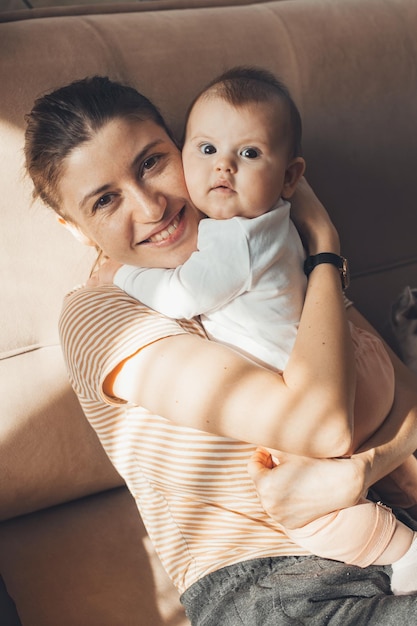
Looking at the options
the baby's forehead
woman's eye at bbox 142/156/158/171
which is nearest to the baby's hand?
woman's eye at bbox 142/156/158/171

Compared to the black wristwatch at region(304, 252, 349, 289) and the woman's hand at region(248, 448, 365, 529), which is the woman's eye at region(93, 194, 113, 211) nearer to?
the black wristwatch at region(304, 252, 349, 289)

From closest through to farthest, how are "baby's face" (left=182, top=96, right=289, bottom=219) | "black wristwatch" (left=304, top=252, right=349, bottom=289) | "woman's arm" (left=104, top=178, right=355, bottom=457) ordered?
"woman's arm" (left=104, top=178, right=355, bottom=457) → "baby's face" (left=182, top=96, right=289, bottom=219) → "black wristwatch" (left=304, top=252, right=349, bottom=289)

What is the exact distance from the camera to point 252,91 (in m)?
1.29

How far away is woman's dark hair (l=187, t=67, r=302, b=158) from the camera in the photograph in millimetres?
1280

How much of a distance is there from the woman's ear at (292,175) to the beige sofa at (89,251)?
263 millimetres

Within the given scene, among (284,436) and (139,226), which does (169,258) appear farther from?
(284,436)

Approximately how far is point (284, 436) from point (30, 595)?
62cm

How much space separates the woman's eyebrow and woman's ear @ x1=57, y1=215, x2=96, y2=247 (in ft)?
0.26

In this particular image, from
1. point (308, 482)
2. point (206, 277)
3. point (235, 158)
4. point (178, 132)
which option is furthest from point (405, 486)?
point (178, 132)

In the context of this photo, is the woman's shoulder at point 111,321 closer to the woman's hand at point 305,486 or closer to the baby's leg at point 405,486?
the woman's hand at point 305,486

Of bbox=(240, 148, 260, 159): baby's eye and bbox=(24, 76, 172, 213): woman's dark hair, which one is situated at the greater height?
bbox=(24, 76, 172, 213): woman's dark hair

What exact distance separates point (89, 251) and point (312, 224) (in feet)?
1.41

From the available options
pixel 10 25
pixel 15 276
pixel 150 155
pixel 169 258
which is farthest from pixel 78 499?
pixel 10 25

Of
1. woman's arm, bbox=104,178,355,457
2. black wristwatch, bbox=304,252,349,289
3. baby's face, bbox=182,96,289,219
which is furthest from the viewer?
black wristwatch, bbox=304,252,349,289
